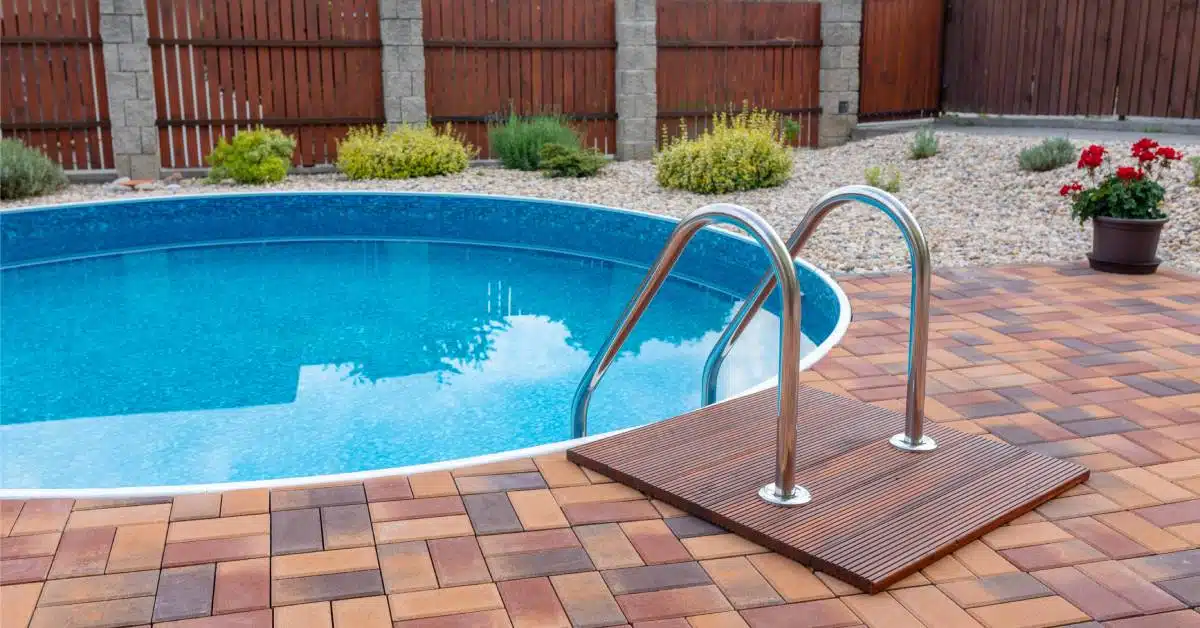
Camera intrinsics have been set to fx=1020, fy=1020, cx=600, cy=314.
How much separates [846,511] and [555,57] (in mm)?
10226

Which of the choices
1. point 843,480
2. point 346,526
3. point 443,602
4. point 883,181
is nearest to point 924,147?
point 883,181

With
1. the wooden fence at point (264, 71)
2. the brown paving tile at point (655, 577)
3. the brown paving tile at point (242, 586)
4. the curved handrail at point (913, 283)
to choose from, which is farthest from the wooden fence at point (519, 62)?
the brown paving tile at point (655, 577)

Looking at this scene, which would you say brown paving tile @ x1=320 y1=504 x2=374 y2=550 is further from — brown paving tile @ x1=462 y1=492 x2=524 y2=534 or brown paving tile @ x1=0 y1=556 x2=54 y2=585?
brown paving tile @ x1=0 y1=556 x2=54 y2=585

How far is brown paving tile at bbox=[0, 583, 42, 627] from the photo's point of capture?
2.30 meters

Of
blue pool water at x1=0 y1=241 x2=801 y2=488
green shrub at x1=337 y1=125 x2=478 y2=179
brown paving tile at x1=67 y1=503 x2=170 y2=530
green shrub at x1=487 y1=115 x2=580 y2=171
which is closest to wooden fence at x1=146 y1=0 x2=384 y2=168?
green shrub at x1=337 y1=125 x2=478 y2=179

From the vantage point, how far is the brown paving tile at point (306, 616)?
2.30 meters

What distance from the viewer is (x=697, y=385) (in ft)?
16.5

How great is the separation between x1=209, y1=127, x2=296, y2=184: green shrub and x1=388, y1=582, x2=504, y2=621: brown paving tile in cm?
881

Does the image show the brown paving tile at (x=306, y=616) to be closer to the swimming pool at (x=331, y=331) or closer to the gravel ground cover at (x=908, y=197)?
the swimming pool at (x=331, y=331)

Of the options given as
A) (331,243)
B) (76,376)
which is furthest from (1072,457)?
(331,243)

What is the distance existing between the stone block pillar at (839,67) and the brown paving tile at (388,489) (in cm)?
1121

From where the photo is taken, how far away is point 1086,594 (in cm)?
246

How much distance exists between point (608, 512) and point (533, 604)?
1.79ft

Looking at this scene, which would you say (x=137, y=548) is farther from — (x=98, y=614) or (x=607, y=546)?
(x=607, y=546)
